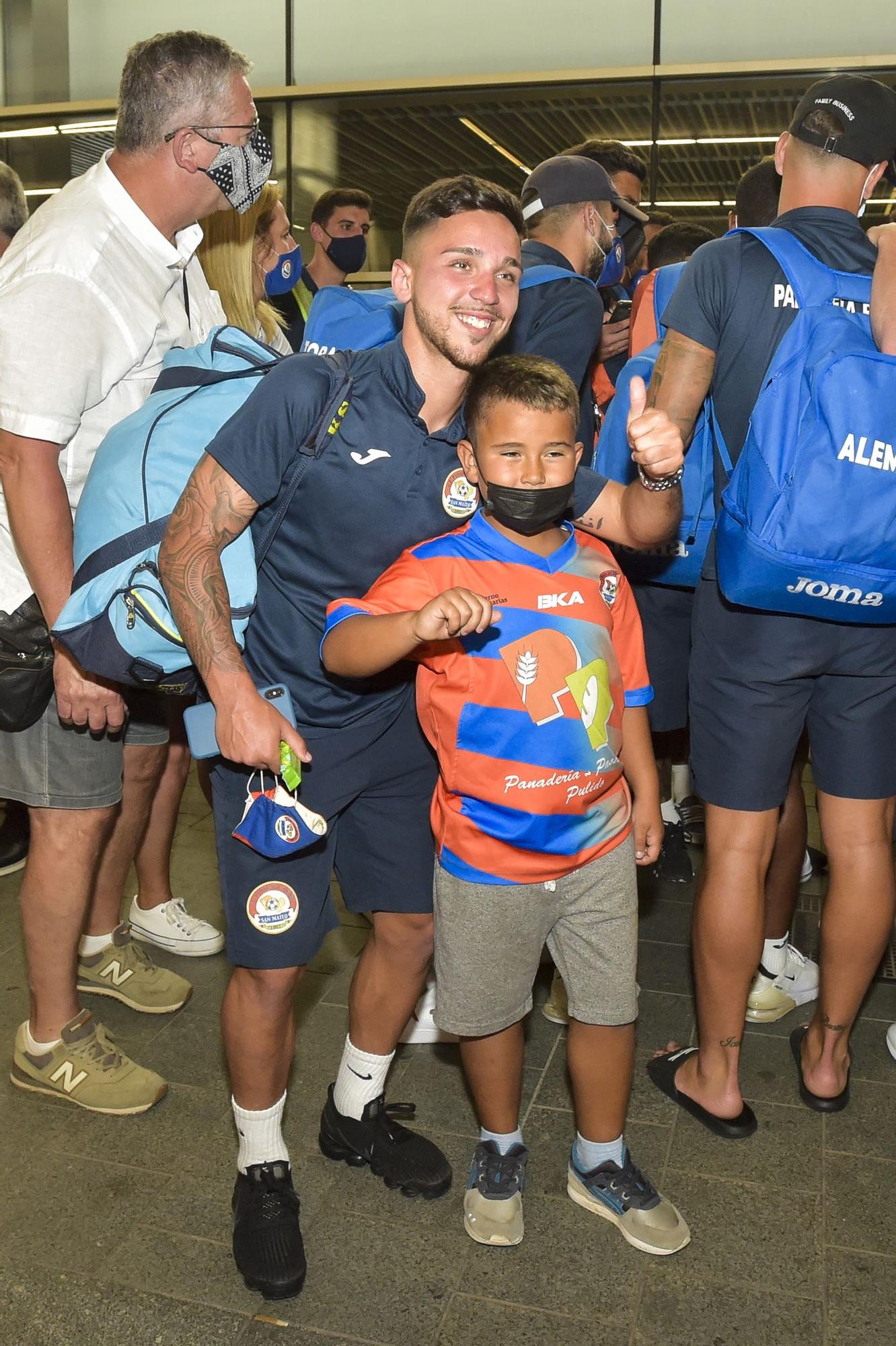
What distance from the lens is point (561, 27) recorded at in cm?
868

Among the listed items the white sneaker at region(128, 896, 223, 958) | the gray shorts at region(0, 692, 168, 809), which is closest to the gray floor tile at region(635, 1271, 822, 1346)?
the gray shorts at region(0, 692, 168, 809)

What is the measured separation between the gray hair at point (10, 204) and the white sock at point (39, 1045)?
247 centimetres

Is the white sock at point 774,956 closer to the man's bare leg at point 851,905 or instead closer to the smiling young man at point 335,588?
the man's bare leg at point 851,905

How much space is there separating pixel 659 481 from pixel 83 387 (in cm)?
131

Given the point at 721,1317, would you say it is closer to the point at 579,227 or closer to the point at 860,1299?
the point at 860,1299

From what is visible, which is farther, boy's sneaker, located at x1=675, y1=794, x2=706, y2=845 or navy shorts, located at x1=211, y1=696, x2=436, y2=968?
boy's sneaker, located at x1=675, y1=794, x2=706, y2=845

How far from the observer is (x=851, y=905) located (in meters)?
2.92

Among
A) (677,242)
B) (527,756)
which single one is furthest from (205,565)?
(677,242)

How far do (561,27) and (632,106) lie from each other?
78 cm

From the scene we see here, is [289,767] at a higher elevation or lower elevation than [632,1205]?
higher

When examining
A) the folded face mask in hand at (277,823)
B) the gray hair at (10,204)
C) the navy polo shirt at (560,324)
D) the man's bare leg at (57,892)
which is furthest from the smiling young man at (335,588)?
the gray hair at (10,204)

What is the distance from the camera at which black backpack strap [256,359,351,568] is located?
2.27 m

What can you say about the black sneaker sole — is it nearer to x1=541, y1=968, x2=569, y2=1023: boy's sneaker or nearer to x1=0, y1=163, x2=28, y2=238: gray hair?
x1=541, y1=968, x2=569, y2=1023: boy's sneaker

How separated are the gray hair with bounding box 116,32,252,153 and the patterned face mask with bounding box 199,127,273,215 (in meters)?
0.07
